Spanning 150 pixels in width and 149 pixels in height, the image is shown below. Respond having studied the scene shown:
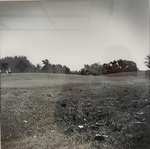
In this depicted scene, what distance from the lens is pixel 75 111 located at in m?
1.46

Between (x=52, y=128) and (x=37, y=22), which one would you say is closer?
(x=52, y=128)

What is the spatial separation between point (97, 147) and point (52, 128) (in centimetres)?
29

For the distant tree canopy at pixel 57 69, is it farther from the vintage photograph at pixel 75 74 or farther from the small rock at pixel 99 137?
the small rock at pixel 99 137

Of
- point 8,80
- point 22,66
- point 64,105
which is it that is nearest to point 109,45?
point 64,105

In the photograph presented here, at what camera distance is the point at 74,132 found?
1417 mm

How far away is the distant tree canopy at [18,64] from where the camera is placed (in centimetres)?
152

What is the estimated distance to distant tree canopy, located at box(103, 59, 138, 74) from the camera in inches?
56.6

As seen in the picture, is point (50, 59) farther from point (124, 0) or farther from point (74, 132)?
point (124, 0)

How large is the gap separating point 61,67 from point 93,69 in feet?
0.67

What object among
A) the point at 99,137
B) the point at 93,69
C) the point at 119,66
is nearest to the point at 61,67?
the point at 93,69

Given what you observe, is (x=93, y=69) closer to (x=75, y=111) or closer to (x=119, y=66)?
(x=119, y=66)

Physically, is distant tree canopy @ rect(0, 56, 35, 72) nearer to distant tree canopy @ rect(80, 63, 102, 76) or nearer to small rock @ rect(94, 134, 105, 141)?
distant tree canopy @ rect(80, 63, 102, 76)

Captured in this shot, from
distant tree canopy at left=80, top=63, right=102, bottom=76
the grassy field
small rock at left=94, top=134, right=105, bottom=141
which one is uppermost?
distant tree canopy at left=80, top=63, right=102, bottom=76

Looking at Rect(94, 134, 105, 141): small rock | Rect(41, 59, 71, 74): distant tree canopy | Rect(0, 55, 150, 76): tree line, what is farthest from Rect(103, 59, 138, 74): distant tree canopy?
Rect(94, 134, 105, 141): small rock
